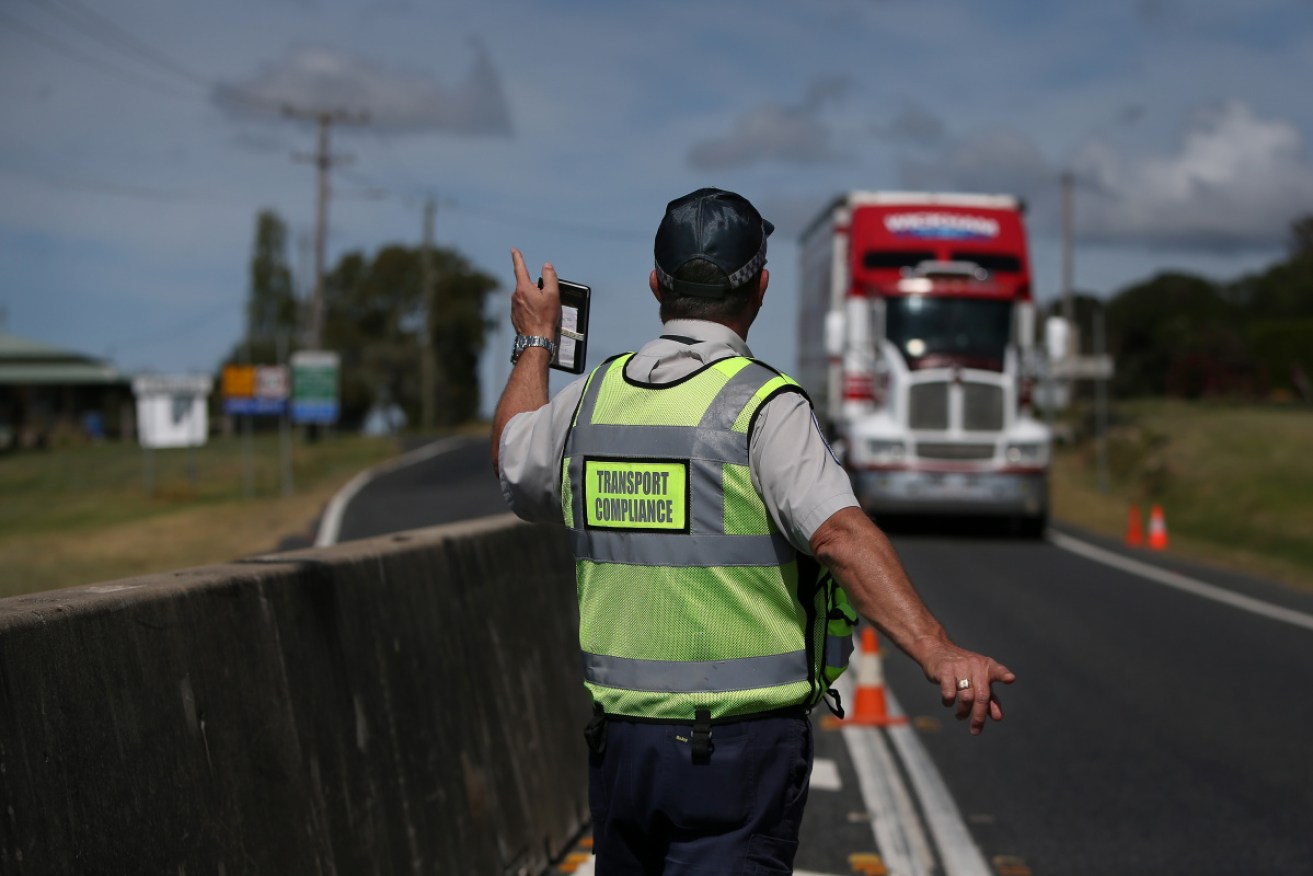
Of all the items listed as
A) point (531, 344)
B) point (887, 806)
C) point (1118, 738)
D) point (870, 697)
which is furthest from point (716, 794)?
point (870, 697)

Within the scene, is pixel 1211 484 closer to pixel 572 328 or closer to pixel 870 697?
pixel 870 697

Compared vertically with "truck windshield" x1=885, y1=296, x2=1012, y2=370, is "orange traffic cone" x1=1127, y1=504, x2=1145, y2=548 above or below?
below

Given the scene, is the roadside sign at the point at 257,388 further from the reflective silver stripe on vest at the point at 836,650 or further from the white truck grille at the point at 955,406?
the reflective silver stripe on vest at the point at 836,650

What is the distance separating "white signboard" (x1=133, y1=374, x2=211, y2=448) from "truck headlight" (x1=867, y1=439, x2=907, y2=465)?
1628 centimetres

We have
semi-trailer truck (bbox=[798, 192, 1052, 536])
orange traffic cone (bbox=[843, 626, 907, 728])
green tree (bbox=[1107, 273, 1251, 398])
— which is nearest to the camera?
orange traffic cone (bbox=[843, 626, 907, 728])

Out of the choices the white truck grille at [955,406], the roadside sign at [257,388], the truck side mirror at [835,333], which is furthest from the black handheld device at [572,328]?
the roadside sign at [257,388]

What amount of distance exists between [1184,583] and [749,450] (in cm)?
1478

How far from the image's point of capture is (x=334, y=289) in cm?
9581

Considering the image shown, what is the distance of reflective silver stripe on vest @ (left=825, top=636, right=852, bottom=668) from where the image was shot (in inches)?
127

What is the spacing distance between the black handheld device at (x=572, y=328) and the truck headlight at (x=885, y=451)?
718 inches

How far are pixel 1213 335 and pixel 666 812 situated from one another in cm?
7876

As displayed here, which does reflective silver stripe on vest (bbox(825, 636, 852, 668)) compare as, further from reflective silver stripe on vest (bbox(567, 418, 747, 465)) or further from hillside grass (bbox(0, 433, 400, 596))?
hillside grass (bbox(0, 433, 400, 596))

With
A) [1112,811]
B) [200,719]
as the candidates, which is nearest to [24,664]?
[200,719]

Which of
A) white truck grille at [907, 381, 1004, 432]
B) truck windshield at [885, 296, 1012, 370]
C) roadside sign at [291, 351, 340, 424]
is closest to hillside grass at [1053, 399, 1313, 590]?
white truck grille at [907, 381, 1004, 432]
